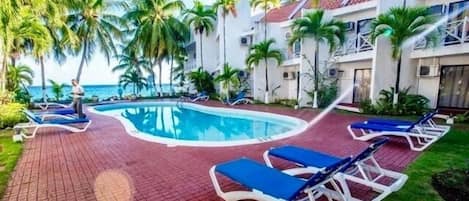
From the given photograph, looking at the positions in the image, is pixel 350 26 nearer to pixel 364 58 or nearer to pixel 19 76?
pixel 364 58

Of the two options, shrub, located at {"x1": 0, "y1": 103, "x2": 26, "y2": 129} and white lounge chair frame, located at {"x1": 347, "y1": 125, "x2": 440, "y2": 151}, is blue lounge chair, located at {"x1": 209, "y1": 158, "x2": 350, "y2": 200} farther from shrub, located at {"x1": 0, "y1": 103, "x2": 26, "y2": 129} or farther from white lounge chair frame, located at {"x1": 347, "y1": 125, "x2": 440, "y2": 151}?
shrub, located at {"x1": 0, "y1": 103, "x2": 26, "y2": 129}

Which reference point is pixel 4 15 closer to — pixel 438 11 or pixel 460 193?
pixel 460 193

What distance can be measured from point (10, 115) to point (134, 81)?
17.1 m

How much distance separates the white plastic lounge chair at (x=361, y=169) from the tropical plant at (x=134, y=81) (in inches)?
963

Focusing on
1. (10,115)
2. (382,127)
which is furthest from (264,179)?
(10,115)

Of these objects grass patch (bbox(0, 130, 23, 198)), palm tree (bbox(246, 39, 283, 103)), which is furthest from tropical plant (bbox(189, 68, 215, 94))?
grass patch (bbox(0, 130, 23, 198))

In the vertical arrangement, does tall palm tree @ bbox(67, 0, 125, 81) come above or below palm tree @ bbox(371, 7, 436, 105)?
above

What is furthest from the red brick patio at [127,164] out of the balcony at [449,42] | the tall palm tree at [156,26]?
the tall palm tree at [156,26]

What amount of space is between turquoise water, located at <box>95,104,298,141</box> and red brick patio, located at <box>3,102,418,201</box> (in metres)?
2.08

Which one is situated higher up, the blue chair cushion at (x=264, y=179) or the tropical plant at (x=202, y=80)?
the tropical plant at (x=202, y=80)

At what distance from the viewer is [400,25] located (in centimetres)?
1110

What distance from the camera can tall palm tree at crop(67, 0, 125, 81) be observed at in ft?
73.5

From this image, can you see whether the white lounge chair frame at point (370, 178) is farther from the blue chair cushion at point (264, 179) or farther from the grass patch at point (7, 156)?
the grass patch at point (7, 156)

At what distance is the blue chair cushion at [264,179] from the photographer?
3.24 meters
